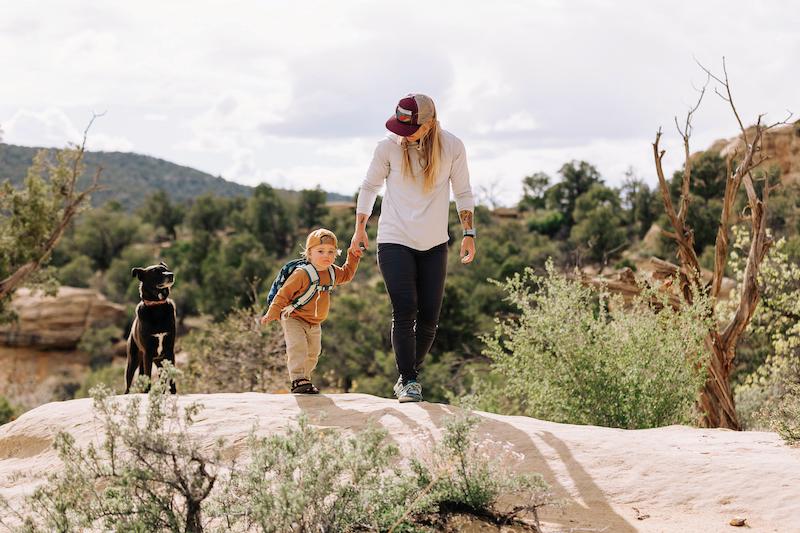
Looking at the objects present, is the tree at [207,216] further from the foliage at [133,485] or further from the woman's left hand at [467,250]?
the foliage at [133,485]

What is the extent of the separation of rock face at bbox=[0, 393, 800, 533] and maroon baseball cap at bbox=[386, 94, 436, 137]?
1.60m

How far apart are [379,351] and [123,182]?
6922cm

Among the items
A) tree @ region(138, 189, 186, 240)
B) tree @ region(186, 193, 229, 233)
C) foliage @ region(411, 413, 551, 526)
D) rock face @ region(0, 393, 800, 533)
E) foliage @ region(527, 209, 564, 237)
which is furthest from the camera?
tree @ region(138, 189, 186, 240)

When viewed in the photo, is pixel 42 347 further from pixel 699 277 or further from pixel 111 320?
pixel 699 277

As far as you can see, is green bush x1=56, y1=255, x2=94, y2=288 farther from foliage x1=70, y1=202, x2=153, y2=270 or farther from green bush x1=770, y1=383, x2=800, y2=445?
green bush x1=770, y1=383, x2=800, y2=445

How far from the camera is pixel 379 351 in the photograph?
Result: 2595cm

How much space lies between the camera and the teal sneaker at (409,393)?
198 inches

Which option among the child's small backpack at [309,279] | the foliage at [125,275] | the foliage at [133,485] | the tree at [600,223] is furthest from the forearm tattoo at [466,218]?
the foliage at [125,275]

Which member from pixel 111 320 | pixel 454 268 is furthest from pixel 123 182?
pixel 454 268

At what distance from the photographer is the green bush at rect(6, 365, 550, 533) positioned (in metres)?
3.09

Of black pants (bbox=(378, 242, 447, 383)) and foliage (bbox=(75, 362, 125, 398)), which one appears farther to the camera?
foliage (bbox=(75, 362, 125, 398))

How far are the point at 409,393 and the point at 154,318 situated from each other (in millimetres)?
1773

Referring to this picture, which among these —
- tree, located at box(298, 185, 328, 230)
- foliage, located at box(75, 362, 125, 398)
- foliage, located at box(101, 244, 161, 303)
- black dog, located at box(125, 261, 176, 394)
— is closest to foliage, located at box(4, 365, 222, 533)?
black dog, located at box(125, 261, 176, 394)

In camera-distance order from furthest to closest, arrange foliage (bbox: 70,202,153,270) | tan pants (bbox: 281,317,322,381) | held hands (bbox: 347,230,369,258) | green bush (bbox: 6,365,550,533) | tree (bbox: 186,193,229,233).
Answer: tree (bbox: 186,193,229,233) → foliage (bbox: 70,202,153,270) → tan pants (bbox: 281,317,322,381) → held hands (bbox: 347,230,369,258) → green bush (bbox: 6,365,550,533)
